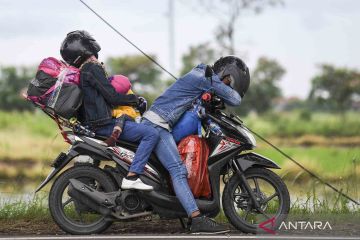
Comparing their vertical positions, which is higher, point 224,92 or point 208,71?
point 208,71

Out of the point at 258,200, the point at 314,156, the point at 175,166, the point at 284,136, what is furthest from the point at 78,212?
the point at 284,136

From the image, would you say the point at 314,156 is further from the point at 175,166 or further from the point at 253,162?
the point at 175,166

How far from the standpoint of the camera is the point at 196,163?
7.38 meters

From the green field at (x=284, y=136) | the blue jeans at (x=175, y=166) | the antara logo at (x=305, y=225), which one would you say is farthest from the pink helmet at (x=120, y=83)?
the green field at (x=284, y=136)

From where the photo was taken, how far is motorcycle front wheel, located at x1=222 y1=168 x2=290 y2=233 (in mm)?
7457

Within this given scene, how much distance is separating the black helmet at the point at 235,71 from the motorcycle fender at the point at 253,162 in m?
0.55

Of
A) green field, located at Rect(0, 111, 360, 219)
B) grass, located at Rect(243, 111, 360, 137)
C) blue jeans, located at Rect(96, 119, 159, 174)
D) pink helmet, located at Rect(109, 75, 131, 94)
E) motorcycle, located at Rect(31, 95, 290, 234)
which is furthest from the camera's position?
grass, located at Rect(243, 111, 360, 137)

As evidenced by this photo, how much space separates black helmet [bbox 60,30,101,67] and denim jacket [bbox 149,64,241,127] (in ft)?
2.41

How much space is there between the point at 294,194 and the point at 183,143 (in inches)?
93.6

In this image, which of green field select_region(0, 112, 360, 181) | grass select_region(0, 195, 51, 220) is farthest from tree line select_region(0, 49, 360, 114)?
grass select_region(0, 195, 51, 220)

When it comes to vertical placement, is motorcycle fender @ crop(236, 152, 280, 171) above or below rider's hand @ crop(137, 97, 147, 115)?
below

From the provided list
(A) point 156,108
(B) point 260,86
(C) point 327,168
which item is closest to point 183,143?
(A) point 156,108

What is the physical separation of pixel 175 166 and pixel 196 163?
0.70 ft

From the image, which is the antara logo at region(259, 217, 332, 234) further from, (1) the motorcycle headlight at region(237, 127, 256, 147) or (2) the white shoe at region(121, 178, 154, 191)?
(2) the white shoe at region(121, 178, 154, 191)
